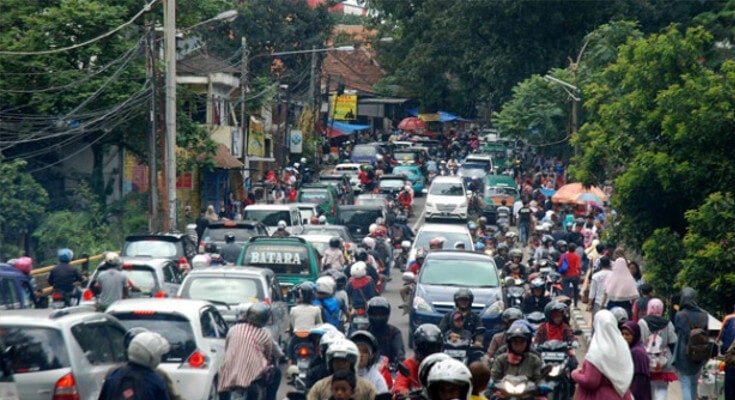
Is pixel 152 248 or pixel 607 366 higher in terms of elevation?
pixel 607 366

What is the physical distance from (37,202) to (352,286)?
55.0ft

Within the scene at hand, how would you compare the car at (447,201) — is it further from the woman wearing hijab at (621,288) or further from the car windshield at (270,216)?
the woman wearing hijab at (621,288)

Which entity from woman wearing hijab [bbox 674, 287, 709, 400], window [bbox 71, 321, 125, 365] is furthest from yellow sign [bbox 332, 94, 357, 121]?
window [bbox 71, 321, 125, 365]

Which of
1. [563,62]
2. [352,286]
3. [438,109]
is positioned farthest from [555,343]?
[438,109]

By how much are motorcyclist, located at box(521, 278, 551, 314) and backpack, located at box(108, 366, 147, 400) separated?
1073cm

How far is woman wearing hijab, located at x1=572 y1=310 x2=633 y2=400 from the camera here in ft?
32.4

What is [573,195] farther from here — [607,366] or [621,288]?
[607,366]

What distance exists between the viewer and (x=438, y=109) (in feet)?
282

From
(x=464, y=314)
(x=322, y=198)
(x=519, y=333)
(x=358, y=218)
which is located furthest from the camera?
(x=322, y=198)

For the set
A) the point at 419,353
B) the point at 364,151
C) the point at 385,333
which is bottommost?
the point at 364,151

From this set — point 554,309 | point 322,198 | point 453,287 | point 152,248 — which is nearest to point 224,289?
point 453,287

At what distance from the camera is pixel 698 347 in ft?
48.4

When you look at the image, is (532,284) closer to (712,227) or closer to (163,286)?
(712,227)

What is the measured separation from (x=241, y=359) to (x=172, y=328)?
0.85 m
